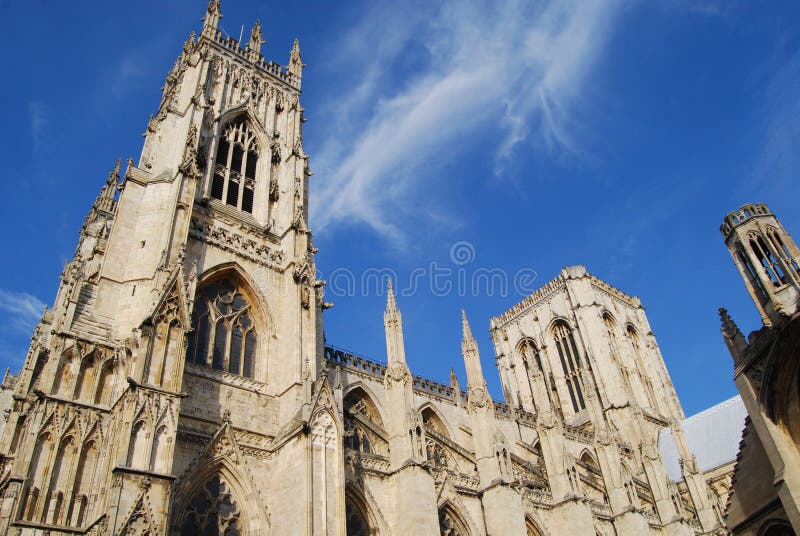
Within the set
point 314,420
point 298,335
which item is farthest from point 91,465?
point 298,335

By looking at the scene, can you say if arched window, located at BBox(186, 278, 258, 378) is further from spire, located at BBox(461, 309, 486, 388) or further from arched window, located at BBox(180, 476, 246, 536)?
spire, located at BBox(461, 309, 486, 388)

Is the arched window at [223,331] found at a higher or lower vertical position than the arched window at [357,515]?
higher

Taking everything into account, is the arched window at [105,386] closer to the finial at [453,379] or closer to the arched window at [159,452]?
the arched window at [159,452]

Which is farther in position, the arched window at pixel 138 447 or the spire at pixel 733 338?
the spire at pixel 733 338

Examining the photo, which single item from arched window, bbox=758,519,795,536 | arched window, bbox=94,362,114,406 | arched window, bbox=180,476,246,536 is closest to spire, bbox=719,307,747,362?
arched window, bbox=758,519,795,536

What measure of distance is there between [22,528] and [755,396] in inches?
625

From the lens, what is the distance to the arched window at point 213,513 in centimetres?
1470

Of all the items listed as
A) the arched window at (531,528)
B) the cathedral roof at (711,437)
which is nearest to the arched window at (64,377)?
the arched window at (531,528)

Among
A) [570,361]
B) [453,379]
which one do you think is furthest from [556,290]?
[453,379]

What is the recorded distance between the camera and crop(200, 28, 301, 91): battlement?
27.6 meters

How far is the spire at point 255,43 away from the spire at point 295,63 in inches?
62.3

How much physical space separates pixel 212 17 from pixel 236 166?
8409 millimetres

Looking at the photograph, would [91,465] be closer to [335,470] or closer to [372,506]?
[335,470]

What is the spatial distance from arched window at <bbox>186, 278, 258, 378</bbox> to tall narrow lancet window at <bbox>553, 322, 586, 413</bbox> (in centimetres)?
3017
